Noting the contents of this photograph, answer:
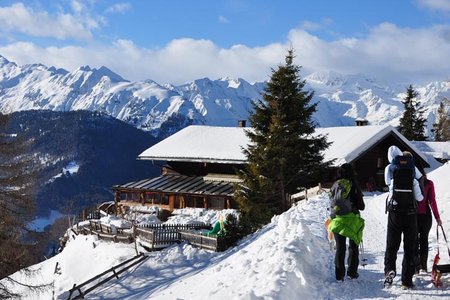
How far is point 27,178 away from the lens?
70.4 ft

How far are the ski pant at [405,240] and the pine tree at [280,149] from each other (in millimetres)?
14660

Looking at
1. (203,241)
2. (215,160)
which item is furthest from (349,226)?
(215,160)

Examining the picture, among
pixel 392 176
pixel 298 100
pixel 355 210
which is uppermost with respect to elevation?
pixel 298 100

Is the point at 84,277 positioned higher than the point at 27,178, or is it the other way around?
the point at 27,178

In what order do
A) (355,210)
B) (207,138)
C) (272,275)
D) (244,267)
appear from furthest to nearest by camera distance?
(207,138) < (244,267) < (272,275) < (355,210)

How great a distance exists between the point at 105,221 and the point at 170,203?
38.2ft

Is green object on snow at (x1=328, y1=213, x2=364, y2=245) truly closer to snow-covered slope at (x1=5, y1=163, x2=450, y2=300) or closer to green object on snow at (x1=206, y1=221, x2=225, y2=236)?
snow-covered slope at (x1=5, y1=163, x2=450, y2=300)

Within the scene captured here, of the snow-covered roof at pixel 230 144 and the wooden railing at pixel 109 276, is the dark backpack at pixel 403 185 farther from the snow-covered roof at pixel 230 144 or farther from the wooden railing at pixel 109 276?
the snow-covered roof at pixel 230 144

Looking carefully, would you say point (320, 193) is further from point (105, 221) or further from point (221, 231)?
point (105, 221)

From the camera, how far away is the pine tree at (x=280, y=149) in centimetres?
2433

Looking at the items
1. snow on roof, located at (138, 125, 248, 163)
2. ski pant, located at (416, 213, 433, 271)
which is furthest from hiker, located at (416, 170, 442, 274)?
snow on roof, located at (138, 125, 248, 163)

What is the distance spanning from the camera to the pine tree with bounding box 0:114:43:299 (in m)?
20.3

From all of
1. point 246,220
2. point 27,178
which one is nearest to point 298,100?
point 246,220

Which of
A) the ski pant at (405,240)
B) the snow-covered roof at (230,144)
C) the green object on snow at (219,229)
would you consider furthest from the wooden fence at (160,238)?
the ski pant at (405,240)
